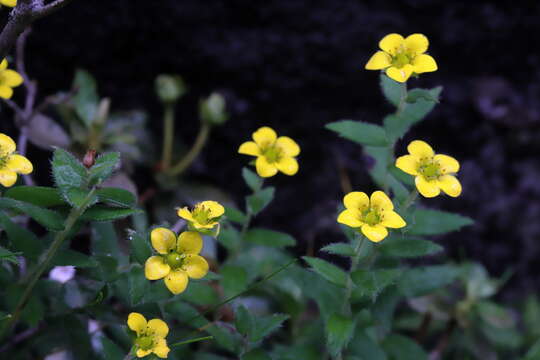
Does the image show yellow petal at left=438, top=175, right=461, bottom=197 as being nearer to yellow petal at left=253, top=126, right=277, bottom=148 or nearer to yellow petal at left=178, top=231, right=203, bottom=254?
yellow petal at left=253, top=126, right=277, bottom=148

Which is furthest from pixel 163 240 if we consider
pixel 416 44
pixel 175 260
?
pixel 416 44

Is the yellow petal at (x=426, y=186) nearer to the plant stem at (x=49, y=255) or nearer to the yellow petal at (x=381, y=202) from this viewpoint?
the yellow petal at (x=381, y=202)

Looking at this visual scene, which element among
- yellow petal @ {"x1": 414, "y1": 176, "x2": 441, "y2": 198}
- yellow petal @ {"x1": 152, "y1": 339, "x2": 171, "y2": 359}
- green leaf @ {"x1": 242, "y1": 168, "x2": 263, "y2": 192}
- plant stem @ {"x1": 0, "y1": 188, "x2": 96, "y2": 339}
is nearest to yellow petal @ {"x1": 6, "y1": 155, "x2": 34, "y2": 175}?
plant stem @ {"x1": 0, "y1": 188, "x2": 96, "y2": 339}

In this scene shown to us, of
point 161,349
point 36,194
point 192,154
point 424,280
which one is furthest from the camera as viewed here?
point 192,154

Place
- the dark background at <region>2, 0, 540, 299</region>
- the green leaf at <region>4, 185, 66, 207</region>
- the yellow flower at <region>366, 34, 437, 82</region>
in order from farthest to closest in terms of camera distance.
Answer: the dark background at <region>2, 0, 540, 299</region>
the yellow flower at <region>366, 34, 437, 82</region>
the green leaf at <region>4, 185, 66, 207</region>

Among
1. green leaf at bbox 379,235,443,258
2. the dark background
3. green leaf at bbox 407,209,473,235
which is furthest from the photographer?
the dark background

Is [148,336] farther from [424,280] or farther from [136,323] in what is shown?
[424,280]

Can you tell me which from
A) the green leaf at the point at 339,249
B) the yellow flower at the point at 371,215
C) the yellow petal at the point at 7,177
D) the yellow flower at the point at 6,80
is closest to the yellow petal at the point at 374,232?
the yellow flower at the point at 371,215
